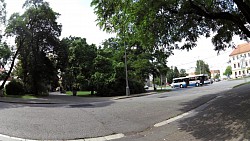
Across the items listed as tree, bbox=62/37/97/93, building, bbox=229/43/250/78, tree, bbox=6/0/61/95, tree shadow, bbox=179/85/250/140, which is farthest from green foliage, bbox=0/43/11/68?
building, bbox=229/43/250/78

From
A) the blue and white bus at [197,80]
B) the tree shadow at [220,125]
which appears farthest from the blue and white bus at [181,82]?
the tree shadow at [220,125]

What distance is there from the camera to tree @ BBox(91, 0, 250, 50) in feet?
28.3

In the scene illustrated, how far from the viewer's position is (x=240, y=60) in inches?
3529

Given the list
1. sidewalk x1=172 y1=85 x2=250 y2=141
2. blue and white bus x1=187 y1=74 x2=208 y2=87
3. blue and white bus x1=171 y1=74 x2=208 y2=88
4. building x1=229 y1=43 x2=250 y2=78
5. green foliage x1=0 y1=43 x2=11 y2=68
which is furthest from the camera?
building x1=229 y1=43 x2=250 y2=78

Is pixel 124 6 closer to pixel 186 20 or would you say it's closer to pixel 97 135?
pixel 186 20

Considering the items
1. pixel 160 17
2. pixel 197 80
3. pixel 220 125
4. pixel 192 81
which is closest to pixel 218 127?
pixel 220 125

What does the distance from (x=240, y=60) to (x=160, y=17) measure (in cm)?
9335

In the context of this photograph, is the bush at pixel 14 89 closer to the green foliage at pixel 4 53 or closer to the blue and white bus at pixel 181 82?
the green foliage at pixel 4 53

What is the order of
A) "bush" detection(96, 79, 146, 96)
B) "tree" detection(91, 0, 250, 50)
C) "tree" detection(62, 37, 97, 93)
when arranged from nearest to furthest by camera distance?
1. "tree" detection(91, 0, 250, 50)
2. "bush" detection(96, 79, 146, 96)
3. "tree" detection(62, 37, 97, 93)

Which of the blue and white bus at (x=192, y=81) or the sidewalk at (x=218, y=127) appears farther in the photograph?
the blue and white bus at (x=192, y=81)

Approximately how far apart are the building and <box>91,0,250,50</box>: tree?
85.8m

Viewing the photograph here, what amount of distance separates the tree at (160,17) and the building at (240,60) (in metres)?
85.8

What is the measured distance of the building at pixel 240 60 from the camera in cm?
8762

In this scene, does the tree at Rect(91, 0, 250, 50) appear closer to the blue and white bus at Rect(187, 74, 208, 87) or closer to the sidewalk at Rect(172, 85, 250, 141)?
the sidewalk at Rect(172, 85, 250, 141)
